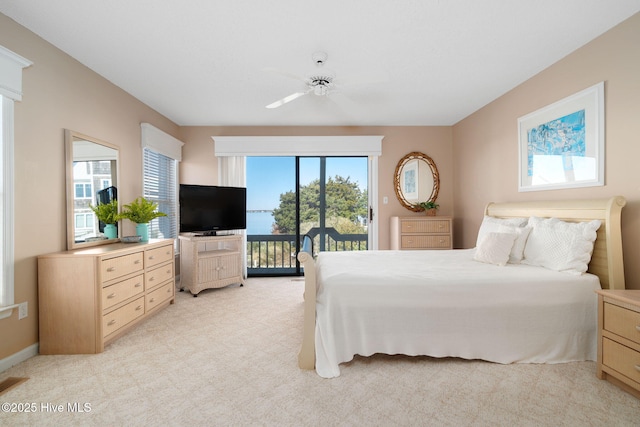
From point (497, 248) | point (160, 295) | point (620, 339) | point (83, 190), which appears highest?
point (83, 190)

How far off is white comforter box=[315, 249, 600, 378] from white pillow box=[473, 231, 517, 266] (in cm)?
45

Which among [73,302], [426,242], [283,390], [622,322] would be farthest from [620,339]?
[73,302]

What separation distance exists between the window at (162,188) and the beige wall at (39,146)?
3.50 ft

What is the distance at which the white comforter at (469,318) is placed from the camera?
2150mm

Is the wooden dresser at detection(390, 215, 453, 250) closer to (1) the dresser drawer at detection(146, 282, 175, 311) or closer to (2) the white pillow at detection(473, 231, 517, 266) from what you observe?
(2) the white pillow at detection(473, 231, 517, 266)

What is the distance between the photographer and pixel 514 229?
9.31 ft

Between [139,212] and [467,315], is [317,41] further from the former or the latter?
[139,212]

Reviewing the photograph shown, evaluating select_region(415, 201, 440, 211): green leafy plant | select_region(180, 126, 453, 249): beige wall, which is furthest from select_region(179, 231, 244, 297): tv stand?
select_region(415, 201, 440, 211): green leafy plant

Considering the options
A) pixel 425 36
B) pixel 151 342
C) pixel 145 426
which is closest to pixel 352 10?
pixel 425 36

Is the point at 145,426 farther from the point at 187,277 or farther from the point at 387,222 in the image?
the point at 387,222

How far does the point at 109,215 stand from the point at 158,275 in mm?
822

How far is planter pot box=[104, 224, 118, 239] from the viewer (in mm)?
3109

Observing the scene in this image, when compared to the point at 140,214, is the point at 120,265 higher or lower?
lower

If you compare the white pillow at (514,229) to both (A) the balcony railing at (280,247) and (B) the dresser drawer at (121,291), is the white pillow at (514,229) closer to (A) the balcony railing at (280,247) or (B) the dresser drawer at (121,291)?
(A) the balcony railing at (280,247)
